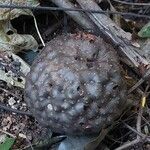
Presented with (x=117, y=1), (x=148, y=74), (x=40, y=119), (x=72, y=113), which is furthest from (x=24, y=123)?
(x=117, y=1)

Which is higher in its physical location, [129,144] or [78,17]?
[78,17]

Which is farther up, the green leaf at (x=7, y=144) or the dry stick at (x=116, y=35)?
the dry stick at (x=116, y=35)

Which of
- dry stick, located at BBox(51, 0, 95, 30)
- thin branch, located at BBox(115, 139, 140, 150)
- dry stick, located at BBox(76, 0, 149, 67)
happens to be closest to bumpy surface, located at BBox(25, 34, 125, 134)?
thin branch, located at BBox(115, 139, 140, 150)

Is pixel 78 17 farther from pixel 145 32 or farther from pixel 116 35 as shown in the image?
pixel 145 32

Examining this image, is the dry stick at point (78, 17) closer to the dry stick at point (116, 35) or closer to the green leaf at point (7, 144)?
the dry stick at point (116, 35)

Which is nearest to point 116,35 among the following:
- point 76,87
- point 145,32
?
point 145,32

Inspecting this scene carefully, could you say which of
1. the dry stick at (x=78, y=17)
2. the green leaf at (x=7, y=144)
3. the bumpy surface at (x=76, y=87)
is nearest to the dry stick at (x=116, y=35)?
the dry stick at (x=78, y=17)

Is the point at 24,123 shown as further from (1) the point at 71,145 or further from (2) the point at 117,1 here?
(2) the point at 117,1
